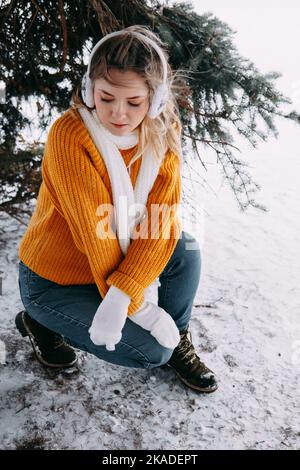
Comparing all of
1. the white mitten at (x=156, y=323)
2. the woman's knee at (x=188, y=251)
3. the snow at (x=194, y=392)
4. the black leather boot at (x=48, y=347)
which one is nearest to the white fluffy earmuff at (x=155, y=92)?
the woman's knee at (x=188, y=251)

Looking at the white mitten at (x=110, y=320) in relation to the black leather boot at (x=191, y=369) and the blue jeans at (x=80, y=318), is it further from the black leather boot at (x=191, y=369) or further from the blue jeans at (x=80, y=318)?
the black leather boot at (x=191, y=369)

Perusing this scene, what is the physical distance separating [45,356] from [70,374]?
0.51 feet

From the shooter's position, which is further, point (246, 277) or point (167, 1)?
point (246, 277)

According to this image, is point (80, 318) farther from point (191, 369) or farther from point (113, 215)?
point (191, 369)

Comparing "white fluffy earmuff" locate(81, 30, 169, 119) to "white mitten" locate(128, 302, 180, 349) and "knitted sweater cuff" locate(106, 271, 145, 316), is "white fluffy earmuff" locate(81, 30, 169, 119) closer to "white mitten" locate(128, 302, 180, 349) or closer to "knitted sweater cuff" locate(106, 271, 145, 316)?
"knitted sweater cuff" locate(106, 271, 145, 316)

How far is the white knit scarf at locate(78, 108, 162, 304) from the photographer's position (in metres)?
1.65

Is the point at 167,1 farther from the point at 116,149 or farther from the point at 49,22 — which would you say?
the point at 116,149

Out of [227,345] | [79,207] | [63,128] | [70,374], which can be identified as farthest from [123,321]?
[227,345]

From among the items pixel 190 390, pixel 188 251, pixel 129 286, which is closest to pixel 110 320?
pixel 129 286

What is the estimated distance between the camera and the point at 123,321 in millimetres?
1635

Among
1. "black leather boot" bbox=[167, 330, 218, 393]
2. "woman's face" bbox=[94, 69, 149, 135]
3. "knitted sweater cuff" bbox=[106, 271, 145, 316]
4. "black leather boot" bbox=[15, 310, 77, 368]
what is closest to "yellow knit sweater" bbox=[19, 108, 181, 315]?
"knitted sweater cuff" bbox=[106, 271, 145, 316]

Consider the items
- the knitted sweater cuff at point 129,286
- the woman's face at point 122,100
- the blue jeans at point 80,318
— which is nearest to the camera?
the woman's face at point 122,100

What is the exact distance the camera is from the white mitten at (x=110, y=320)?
160cm

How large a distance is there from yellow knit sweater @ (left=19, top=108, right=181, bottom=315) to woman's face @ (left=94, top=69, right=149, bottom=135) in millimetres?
119
